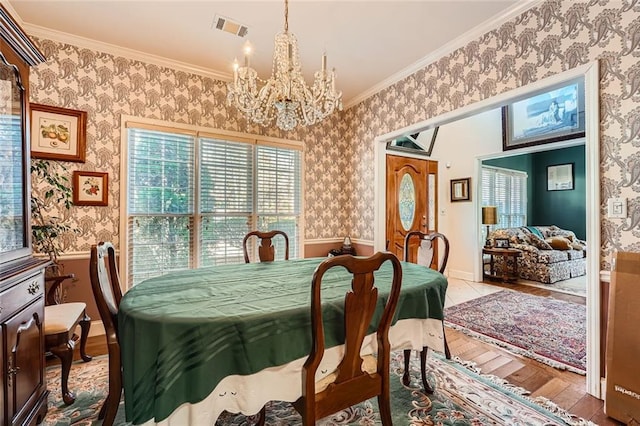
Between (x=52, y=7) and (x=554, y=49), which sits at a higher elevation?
(x=52, y=7)

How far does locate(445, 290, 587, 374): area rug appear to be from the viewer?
2.54 m

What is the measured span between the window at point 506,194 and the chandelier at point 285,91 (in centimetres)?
562

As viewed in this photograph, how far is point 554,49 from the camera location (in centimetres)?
217

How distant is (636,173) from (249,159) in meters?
3.49

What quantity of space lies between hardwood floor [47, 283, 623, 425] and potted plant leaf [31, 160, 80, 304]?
77cm

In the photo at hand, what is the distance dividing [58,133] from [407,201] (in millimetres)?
4431

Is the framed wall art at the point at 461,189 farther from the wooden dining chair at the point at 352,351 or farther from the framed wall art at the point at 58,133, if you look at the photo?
the framed wall art at the point at 58,133

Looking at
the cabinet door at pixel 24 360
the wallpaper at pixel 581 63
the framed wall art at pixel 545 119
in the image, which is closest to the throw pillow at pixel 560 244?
the framed wall art at pixel 545 119

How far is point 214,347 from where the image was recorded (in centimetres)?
116

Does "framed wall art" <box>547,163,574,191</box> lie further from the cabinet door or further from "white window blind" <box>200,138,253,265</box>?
the cabinet door

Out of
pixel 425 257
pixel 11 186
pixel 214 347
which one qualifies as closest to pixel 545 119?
pixel 425 257

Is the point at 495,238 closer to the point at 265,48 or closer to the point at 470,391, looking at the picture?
the point at 470,391

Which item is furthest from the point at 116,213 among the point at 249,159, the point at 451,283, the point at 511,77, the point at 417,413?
the point at 451,283

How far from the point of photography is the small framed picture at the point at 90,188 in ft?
9.13
